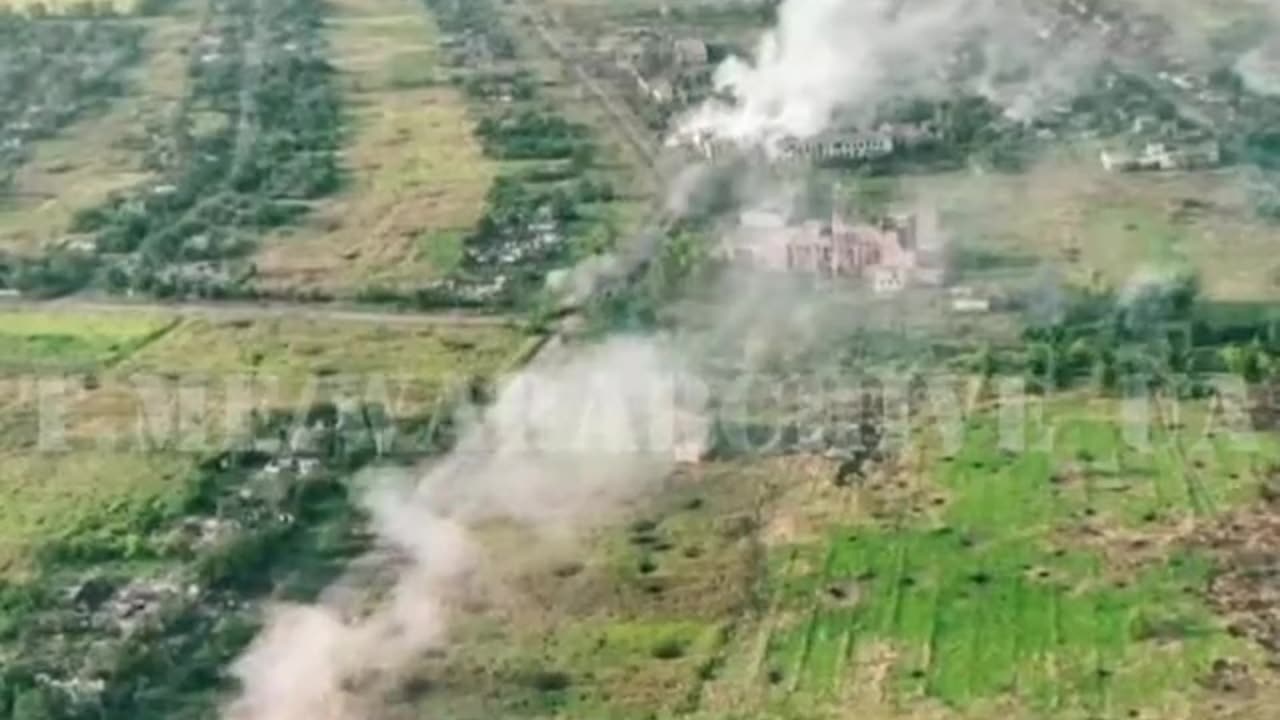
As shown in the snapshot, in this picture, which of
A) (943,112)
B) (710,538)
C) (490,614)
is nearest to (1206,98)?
(943,112)

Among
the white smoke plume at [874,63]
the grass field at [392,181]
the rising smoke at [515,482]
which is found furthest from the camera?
the white smoke plume at [874,63]

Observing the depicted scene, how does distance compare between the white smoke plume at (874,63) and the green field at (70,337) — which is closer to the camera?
the green field at (70,337)

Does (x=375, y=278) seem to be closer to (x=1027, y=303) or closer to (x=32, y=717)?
(x=1027, y=303)

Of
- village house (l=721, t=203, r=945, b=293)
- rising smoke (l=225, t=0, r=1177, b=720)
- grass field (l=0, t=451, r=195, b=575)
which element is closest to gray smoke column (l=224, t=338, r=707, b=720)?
rising smoke (l=225, t=0, r=1177, b=720)

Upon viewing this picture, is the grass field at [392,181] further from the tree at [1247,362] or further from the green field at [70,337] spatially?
the tree at [1247,362]

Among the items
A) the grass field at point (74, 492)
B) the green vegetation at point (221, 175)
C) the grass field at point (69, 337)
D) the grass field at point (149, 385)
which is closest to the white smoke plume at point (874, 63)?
the green vegetation at point (221, 175)

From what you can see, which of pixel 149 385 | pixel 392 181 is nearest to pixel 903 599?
pixel 149 385
